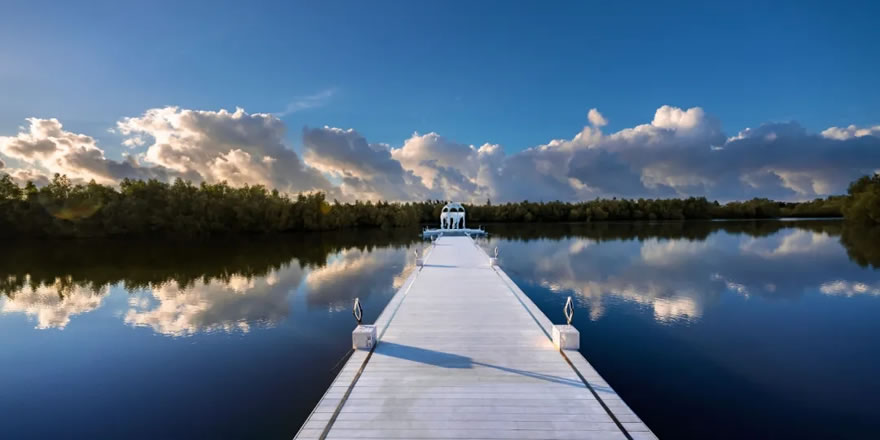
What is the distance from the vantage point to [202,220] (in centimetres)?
3869

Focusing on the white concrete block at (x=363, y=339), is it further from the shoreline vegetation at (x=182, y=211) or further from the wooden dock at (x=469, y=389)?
the shoreline vegetation at (x=182, y=211)

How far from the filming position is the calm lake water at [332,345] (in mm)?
4625

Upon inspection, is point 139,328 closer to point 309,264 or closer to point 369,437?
point 369,437

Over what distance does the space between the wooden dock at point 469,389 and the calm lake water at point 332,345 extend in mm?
1065

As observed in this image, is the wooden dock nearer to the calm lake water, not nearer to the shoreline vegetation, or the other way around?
the calm lake water

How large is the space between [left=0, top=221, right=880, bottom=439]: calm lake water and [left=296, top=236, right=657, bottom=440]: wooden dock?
1065 mm

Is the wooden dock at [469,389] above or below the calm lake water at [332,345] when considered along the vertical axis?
above

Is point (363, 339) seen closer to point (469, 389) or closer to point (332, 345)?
point (469, 389)

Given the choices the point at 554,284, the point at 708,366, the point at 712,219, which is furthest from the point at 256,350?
the point at 712,219

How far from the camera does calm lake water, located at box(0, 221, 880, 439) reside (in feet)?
15.2

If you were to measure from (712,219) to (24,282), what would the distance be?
264 ft

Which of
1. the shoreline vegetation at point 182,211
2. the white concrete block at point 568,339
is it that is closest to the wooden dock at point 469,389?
the white concrete block at point 568,339

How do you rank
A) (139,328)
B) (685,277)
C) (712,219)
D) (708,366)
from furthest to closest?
(712,219)
(685,277)
(139,328)
(708,366)

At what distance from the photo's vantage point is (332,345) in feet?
22.7
